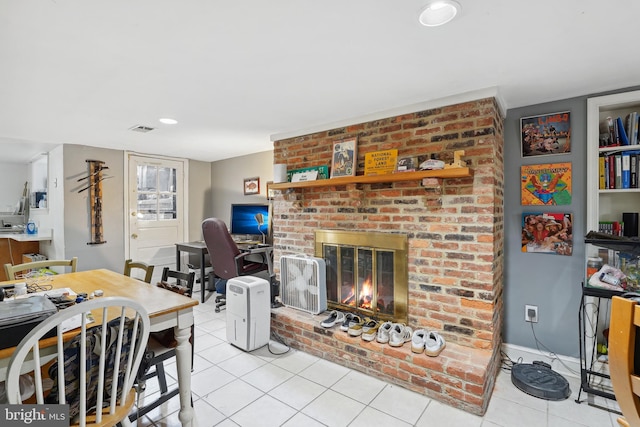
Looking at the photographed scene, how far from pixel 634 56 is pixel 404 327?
2156mm

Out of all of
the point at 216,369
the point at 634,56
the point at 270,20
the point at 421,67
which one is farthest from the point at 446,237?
the point at 216,369

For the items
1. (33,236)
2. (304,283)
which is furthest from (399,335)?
(33,236)

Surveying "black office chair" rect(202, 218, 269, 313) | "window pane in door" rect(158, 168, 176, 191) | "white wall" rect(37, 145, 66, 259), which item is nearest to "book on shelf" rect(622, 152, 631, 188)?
"black office chair" rect(202, 218, 269, 313)

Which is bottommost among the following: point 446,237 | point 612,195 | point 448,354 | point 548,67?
point 448,354

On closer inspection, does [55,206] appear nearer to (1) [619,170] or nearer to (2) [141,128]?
(2) [141,128]

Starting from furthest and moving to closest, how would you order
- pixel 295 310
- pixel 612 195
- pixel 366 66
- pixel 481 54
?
pixel 295 310
pixel 612 195
pixel 366 66
pixel 481 54

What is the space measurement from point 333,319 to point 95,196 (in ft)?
11.7

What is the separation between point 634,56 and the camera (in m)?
1.68

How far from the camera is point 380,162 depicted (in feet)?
8.58

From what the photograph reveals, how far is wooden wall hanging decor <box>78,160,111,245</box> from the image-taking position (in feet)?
13.1

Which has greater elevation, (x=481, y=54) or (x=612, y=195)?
(x=481, y=54)

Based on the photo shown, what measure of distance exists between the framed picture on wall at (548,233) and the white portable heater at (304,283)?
1.69 meters

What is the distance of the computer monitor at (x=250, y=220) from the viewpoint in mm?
4172

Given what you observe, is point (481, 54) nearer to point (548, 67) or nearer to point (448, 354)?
point (548, 67)
